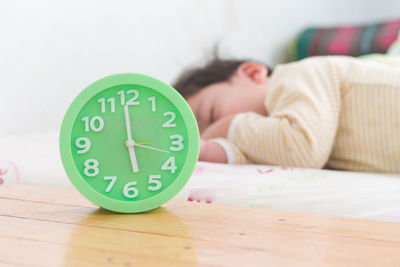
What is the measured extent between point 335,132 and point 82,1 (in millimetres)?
957

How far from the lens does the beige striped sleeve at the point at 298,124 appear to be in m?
1.11

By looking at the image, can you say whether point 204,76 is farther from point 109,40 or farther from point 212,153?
point 212,153

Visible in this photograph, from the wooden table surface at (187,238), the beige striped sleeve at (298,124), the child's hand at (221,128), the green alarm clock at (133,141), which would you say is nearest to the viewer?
the wooden table surface at (187,238)

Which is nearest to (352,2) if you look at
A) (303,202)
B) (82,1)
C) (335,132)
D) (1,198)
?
(82,1)

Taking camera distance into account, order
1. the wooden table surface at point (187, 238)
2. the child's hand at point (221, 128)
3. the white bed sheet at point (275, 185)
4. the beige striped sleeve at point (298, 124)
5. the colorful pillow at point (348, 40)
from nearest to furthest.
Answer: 1. the wooden table surface at point (187, 238)
2. the white bed sheet at point (275, 185)
3. the beige striped sleeve at point (298, 124)
4. the child's hand at point (221, 128)
5. the colorful pillow at point (348, 40)

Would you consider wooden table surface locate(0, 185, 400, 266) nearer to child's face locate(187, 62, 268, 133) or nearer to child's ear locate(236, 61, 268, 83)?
child's face locate(187, 62, 268, 133)

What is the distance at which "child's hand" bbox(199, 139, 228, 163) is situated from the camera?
1.18m

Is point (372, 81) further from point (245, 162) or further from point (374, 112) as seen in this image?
point (245, 162)

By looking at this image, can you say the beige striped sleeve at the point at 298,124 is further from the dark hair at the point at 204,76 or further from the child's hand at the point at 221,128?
the dark hair at the point at 204,76

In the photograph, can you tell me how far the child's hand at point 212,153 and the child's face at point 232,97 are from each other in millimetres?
268

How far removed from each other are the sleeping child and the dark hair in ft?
1.29

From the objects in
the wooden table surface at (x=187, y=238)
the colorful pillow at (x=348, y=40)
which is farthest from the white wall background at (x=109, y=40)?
the wooden table surface at (x=187, y=238)

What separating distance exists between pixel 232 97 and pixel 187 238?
986mm

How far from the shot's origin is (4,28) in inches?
55.8
